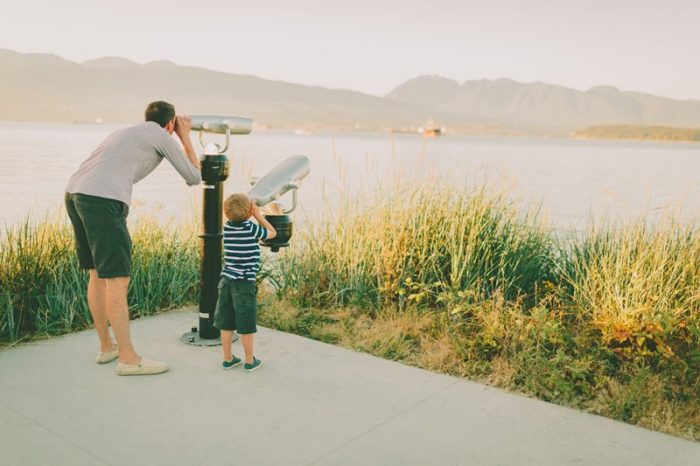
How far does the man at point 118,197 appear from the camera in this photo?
3.37 m

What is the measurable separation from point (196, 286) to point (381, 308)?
1608 millimetres

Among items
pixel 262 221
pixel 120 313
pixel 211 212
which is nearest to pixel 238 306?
pixel 262 221

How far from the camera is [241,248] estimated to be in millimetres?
3586

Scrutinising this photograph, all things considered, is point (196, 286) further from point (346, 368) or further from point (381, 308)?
point (346, 368)

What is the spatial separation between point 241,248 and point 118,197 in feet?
2.37

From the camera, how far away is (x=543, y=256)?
5.75m

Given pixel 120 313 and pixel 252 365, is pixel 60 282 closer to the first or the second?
pixel 120 313

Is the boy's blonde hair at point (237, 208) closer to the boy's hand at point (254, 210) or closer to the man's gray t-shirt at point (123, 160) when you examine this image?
the boy's hand at point (254, 210)

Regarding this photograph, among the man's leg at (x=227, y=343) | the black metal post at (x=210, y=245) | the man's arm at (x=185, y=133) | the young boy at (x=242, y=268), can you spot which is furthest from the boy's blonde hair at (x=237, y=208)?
the man's leg at (x=227, y=343)

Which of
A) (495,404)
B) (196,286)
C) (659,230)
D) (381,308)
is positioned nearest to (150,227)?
(196,286)

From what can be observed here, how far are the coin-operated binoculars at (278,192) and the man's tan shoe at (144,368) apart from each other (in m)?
1.01

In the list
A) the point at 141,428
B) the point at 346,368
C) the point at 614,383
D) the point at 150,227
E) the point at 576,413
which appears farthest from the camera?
the point at 150,227

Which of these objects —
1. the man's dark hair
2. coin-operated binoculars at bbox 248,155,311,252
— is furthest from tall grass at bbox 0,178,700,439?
the man's dark hair

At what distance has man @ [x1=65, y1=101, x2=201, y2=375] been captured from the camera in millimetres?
3367
